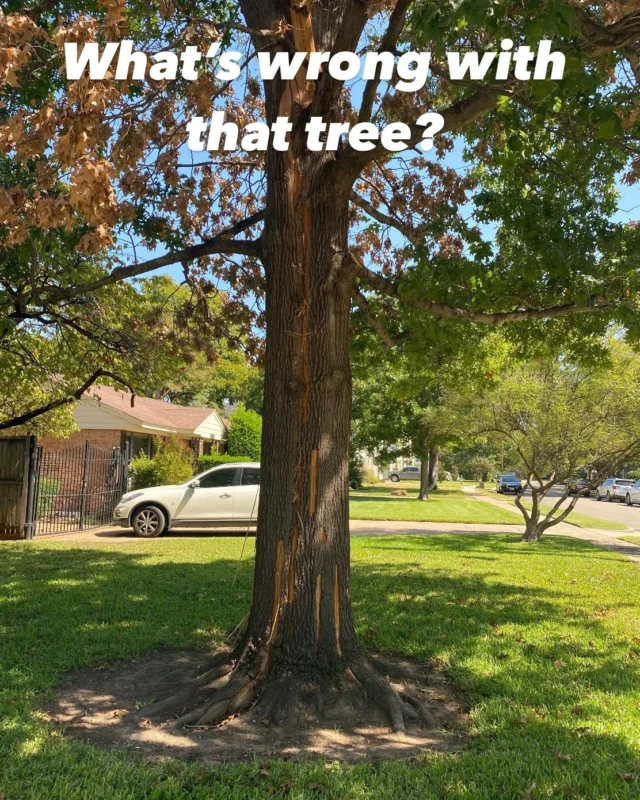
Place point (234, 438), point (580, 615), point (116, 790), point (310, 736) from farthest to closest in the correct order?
1. point (234, 438)
2. point (580, 615)
3. point (310, 736)
4. point (116, 790)

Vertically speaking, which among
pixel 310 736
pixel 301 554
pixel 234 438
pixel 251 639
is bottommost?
pixel 310 736

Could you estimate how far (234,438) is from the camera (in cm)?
3200

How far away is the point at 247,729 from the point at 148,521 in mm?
11823

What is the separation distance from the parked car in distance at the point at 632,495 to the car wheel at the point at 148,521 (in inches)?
1195

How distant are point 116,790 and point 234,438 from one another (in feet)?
94.2

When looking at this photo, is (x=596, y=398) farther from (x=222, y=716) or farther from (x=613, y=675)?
(x=222, y=716)

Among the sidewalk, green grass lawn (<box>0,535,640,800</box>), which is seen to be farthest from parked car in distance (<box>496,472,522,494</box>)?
green grass lawn (<box>0,535,640,800</box>)

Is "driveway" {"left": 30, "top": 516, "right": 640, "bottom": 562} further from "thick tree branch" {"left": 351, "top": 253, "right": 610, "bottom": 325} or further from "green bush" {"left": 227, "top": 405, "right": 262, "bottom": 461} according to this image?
"green bush" {"left": 227, "top": 405, "right": 262, "bottom": 461}

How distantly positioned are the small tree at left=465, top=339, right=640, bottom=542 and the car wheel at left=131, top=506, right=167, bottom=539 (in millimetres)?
7416

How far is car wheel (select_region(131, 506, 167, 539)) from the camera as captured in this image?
51.2ft

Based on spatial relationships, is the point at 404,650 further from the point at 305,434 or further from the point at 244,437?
the point at 244,437

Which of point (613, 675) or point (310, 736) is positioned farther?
point (613, 675)

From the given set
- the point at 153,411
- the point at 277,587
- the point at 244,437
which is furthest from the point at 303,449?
the point at 244,437

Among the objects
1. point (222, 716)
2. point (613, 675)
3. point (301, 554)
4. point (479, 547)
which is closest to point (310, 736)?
point (222, 716)
